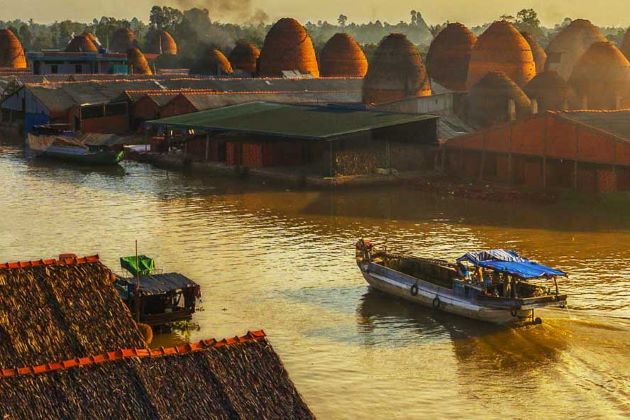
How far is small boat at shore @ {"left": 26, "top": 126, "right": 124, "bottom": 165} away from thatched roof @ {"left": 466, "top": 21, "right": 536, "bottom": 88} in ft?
75.9

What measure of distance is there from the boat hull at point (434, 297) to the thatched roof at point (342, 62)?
6455cm

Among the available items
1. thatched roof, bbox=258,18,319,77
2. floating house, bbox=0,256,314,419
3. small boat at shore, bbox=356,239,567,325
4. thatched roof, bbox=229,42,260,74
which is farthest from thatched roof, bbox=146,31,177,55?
floating house, bbox=0,256,314,419

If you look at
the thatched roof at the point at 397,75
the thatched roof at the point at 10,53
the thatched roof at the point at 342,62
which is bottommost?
the thatched roof at the point at 397,75

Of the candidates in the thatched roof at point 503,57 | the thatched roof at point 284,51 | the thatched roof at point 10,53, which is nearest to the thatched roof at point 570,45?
the thatched roof at point 503,57

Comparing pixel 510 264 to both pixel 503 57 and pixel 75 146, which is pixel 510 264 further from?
pixel 503 57

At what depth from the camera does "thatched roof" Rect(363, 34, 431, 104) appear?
224ft

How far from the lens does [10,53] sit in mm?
118250

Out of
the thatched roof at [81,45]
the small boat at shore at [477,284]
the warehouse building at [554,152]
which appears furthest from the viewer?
the thatched roof at [81,45]

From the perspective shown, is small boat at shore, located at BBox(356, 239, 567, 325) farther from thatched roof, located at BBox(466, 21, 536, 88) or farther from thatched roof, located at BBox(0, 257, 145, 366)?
thatched roof, located at BBox(466, 21, 536, 88)

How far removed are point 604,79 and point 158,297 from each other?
46.2 metres

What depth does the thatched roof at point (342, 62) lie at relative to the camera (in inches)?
3767

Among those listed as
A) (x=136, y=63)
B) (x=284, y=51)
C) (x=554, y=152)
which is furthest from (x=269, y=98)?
(x=136, y=63)

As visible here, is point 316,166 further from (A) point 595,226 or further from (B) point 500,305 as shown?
(B) point 500,305

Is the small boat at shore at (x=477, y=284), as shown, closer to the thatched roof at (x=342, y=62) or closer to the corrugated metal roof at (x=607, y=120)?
the corrugated metal roof at (x=607, y=120)
